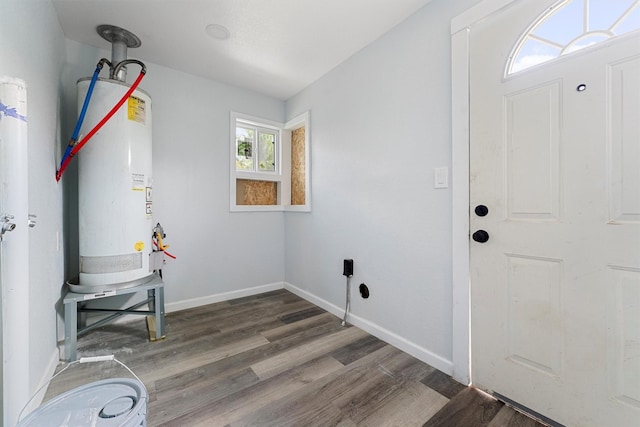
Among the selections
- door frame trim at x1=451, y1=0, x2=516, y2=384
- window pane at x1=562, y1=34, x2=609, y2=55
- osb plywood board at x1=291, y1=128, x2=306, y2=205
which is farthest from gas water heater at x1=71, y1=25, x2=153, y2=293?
window pane at x1=562, y1=34, x2=609, y2=55

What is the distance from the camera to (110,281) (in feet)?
5.98

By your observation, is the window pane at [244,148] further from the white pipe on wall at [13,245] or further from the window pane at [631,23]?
the window pane at [631,23]

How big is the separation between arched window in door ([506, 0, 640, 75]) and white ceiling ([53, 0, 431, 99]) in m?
0.79

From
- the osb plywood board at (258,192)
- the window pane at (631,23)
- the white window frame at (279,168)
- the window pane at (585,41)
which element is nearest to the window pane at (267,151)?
the white window frame at (279,168)

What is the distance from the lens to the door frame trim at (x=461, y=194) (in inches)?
59.9

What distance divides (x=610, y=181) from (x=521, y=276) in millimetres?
550

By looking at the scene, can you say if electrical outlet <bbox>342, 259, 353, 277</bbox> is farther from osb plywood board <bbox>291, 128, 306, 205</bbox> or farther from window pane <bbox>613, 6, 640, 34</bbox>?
window pane <bbox>613, 6, 640, 34</bbox>

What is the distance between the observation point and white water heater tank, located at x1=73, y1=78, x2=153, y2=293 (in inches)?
69.8

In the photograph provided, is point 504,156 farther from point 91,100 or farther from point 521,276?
point 91,100

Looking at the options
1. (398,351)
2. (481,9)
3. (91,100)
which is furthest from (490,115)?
(91,100)

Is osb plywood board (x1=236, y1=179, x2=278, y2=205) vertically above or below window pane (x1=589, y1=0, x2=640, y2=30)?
below

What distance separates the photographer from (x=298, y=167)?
3.32 meters

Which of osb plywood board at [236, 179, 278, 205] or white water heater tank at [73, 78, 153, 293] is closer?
white water heater tank at [73, 78, 153, 293]

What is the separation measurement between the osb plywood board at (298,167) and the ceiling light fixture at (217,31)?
1.35m
